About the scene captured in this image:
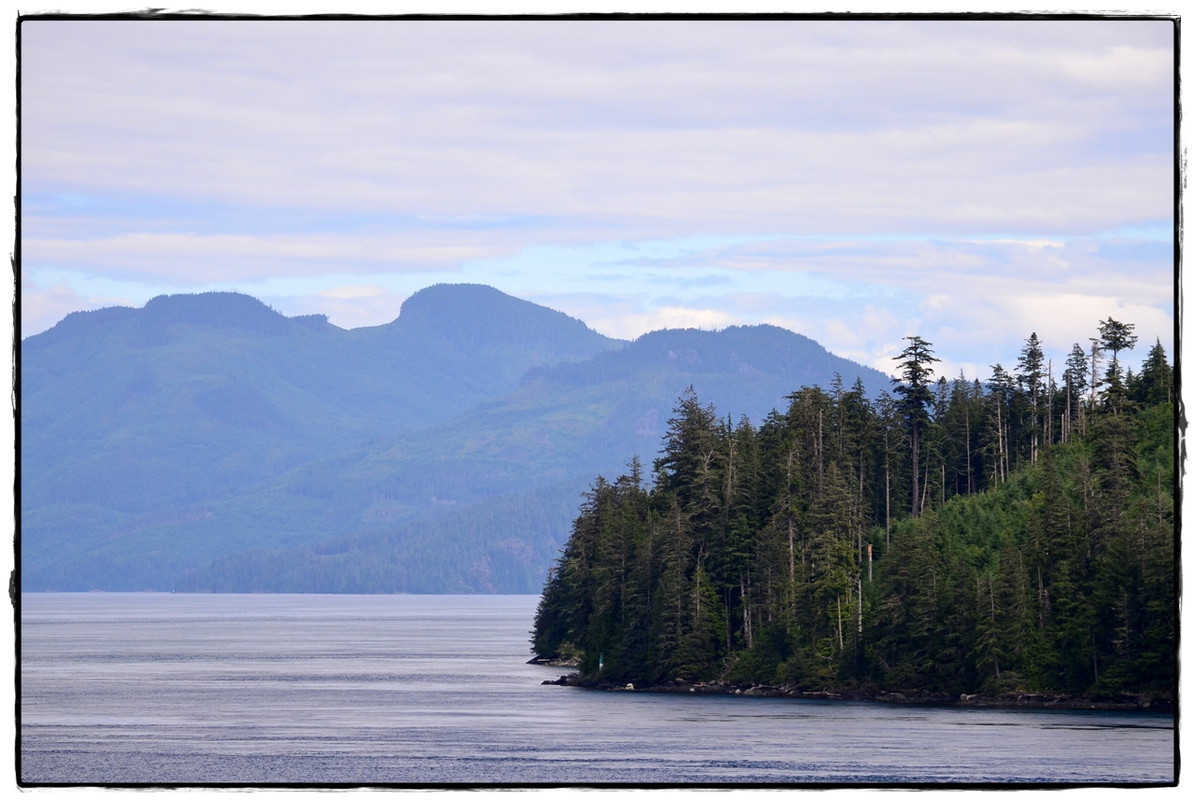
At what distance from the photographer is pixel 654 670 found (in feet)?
411

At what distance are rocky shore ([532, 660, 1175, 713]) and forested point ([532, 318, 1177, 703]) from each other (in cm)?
55

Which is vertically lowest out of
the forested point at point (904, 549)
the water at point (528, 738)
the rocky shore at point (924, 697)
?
the water at point (528, 738)

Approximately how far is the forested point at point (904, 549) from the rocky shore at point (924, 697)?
0.55m

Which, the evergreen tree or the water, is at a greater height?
the evergreen tree

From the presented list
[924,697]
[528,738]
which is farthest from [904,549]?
[528,738]

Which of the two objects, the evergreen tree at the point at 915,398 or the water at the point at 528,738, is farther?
the evergreen tree at the point at 915,398

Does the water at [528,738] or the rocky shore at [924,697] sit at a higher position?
the rocky shore at [924,697]

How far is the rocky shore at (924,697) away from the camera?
3999 inches

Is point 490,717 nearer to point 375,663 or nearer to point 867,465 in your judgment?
point 867,465

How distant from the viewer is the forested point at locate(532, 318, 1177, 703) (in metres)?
106

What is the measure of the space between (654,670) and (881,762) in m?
49.9

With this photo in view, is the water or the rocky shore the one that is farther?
the rocky shore

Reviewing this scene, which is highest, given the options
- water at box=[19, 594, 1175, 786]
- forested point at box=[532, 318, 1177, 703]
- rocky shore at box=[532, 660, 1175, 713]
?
forested point at box=[532, 318, 1177, 703]

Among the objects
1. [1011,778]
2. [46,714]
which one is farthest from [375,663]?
[1011,778]
